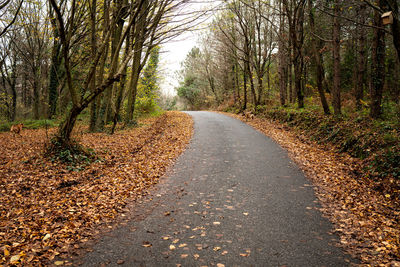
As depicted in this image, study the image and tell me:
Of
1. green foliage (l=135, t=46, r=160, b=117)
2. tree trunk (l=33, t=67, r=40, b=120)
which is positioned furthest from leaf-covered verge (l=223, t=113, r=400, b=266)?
tree trunk (l=33, t=67, r=40, b=120)

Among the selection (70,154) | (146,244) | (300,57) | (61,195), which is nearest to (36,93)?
(70,154)

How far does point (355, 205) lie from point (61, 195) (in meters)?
6.56

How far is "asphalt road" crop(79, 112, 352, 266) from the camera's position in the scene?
3.55 m

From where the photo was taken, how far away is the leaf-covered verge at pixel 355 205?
149 inches

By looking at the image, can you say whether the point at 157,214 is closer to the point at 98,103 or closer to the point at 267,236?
the point at 267,236

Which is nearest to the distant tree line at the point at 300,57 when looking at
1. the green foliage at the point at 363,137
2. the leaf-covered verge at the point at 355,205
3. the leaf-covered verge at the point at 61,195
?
the green foliage at the point at 363,137

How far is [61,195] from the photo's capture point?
18.0 feet

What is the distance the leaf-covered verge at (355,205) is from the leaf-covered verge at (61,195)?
4299 millimetres

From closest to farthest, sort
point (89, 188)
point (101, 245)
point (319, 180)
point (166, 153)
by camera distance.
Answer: point (101, 245)
point (89, 188)
point (319, 180)
point (166, 153)

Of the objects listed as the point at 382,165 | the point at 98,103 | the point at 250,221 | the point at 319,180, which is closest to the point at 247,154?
the point at 319,180

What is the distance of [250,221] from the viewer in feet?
15.1

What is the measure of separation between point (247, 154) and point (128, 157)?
447 cm

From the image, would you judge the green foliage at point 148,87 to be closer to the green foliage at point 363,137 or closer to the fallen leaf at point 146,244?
the green foliage at point 363,137

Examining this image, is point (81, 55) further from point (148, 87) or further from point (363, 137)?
point (363, 137)
